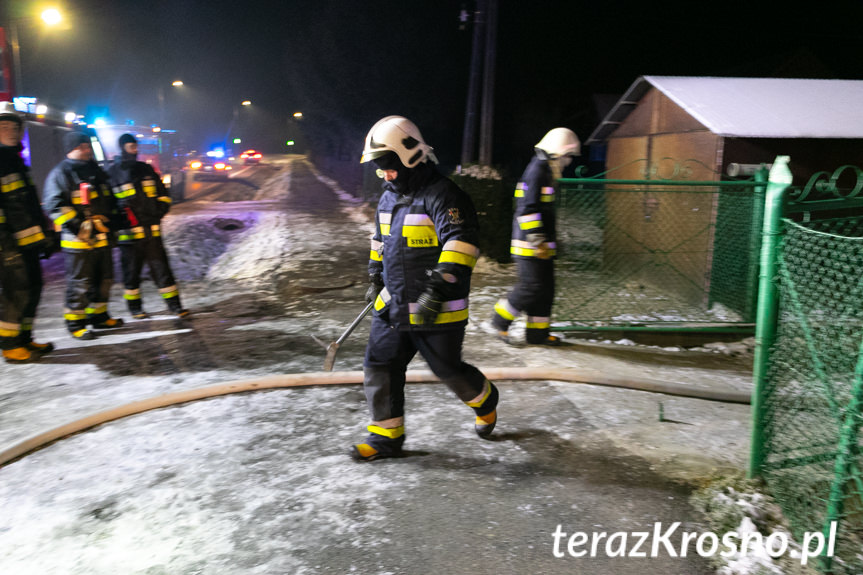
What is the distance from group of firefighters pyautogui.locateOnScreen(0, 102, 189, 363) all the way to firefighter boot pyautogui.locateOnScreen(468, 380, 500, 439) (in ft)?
14.0

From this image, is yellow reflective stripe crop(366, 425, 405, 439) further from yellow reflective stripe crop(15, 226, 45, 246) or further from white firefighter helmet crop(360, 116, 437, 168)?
yellow reflective stripe crop(15, 226, 45, 246)

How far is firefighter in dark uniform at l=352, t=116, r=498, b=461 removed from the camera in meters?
3.41

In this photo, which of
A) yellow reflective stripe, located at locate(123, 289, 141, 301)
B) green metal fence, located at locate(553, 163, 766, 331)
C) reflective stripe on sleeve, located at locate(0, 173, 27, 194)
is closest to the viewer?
reflective stripe on sleeve, located at locate(0, 173, 27, 194)

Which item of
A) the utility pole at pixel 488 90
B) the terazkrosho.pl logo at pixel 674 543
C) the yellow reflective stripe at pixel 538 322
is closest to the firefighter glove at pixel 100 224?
the yellow reflective stripe at pixel 538 322

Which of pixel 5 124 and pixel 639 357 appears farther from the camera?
pixel 639 357

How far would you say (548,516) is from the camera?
316 cm

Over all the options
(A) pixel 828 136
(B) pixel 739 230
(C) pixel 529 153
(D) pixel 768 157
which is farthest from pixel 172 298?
(C) pixel 529 153

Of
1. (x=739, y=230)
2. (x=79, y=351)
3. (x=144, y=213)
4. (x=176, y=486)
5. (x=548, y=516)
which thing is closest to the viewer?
(x=548, y=516)

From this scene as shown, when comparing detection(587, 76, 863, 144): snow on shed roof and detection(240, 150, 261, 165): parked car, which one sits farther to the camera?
detection(240, 150, 261, 165): parked car

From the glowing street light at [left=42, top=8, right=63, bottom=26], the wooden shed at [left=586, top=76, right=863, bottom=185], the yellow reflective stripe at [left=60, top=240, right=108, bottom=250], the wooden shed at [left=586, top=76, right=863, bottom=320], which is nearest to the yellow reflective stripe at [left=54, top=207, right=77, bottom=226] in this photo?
the yellow reflective stripe at [left=60, top=240, right=108, bottom=250]

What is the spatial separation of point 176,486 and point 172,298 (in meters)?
4.28

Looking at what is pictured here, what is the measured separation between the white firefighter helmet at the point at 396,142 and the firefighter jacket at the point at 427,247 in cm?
9

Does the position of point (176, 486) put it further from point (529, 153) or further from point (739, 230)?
point (529, 153)

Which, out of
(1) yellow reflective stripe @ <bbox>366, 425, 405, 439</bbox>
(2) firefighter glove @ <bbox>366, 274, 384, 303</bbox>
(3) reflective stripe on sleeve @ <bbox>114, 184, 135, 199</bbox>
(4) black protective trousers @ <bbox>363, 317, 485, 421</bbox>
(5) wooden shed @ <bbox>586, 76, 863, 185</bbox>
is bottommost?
(1) yellow reflective stripe @ <bbox>366, 425, 405, 439</bbox>
